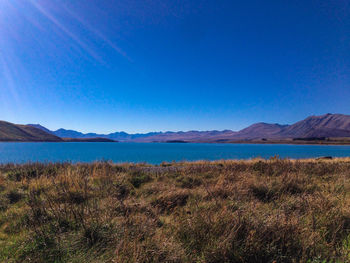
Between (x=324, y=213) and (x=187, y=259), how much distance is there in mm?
2948

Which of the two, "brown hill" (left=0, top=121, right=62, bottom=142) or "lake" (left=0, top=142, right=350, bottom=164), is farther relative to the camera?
"brown hill" (left=0, top=121, right=62, bottom=142)

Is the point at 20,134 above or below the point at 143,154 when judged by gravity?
above

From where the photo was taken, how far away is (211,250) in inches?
89.7

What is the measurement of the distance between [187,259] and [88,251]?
4.63 feet

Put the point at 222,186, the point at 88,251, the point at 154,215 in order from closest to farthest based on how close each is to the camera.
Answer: the point at 88,251 → the point at 154,215 → the point at 222,186

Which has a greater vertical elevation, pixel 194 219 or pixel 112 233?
pixel 194 219

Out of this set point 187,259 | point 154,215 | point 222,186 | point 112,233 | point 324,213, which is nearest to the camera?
point 187,259

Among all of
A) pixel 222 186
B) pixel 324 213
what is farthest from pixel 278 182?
pixel 324 213

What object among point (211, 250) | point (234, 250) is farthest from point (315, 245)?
point (211, 250)

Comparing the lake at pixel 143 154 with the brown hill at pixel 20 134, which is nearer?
the lake at pixel 143 154

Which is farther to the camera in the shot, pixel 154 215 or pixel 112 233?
pixel 154 215

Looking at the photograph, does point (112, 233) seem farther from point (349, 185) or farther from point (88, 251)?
point (349, 185)

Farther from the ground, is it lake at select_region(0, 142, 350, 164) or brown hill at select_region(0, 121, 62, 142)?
brown hill at select_region(0, 121, 62, 142)

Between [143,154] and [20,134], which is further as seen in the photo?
[20,134]
